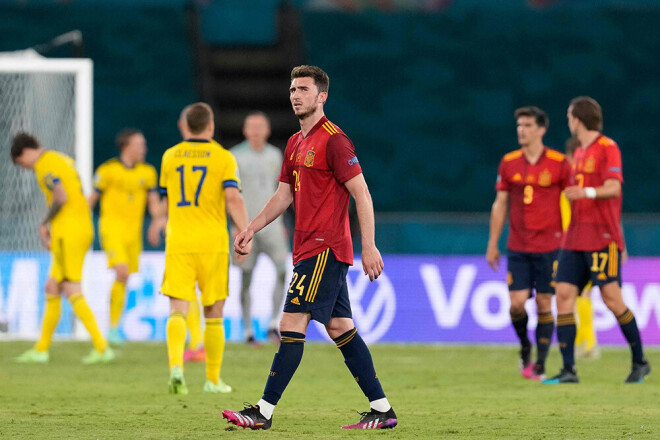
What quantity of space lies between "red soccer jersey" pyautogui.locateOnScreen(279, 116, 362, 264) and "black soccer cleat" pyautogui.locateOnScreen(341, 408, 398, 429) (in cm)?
82

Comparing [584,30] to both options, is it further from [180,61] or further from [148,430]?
[148,430]

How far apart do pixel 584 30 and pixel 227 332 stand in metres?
12.6

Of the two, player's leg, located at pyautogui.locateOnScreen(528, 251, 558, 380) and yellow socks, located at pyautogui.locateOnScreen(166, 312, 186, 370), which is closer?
yellow socks, located at pyautogui.locateOnScreen(166, 312, 186, 370)

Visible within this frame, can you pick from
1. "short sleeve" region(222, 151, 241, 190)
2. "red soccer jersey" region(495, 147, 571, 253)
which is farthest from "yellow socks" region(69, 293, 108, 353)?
"red soccer jersey" region(495, 147, 571, 253)

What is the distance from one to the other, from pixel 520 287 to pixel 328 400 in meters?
2.47

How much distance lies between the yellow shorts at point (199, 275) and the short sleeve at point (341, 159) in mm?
2187

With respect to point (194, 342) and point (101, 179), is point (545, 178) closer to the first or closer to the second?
point (194, 342)

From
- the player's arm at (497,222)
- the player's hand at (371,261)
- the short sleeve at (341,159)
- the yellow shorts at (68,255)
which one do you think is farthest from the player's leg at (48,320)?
the player's hand at (371,261)

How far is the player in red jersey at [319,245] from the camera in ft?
19.9

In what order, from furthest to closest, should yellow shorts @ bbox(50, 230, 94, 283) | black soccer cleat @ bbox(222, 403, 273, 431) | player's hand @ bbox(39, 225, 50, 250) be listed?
yellow shorts @ bbox(50, 230, 94, 283)
player's hand @ bbox(39, 225, 50, 250)
black soccer cleat @ bbox(222, 403, 273, 431)

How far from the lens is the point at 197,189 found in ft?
26.5

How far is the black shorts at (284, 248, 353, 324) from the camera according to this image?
6082 millimetres

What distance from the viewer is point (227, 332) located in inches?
528

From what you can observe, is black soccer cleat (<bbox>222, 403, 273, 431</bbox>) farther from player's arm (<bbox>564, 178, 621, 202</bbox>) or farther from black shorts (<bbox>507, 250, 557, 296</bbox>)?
black shorts (<bbox>507, 250, 557, 296</bbox>)
